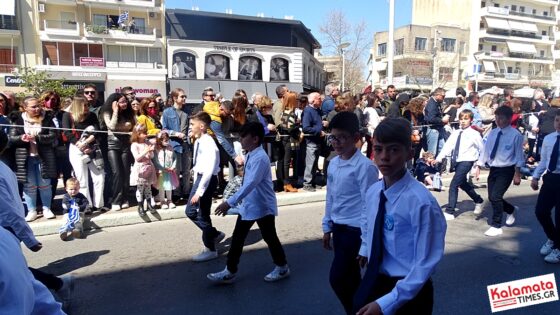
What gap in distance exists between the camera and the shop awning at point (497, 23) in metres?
60.7

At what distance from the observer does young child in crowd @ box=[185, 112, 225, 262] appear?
462 cm

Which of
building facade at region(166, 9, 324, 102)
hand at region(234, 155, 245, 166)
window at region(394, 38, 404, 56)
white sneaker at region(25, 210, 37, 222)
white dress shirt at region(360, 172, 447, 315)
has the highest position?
window at region(394, 38, 404, 56)

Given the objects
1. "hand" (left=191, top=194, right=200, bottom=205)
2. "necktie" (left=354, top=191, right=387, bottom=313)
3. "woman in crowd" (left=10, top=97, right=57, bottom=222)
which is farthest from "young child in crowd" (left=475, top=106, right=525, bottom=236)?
"woman in crowd" (left=10, top=97, right=57, bottom=222)

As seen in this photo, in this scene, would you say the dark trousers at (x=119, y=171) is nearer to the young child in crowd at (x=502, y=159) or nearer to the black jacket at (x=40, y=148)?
the black jacket at (x=40, y=148)

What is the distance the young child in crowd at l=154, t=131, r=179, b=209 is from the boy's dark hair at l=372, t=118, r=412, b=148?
197 inches

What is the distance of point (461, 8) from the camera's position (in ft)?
207

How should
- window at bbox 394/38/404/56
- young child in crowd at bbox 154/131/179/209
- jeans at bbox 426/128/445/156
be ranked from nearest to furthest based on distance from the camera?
1. young child in crowd at bbox 154/131/179/209
2. jeans at bbox 426/128/445/156
3. window at bbox 394/38/404/56

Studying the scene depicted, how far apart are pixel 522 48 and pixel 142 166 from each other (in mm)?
70849

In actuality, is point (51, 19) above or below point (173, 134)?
above

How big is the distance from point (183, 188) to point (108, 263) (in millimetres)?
2545

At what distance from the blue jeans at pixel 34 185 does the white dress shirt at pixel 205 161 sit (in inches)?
118

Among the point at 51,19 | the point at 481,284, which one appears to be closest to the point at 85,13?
the point at 51,19

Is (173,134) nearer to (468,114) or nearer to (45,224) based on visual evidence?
(45,224)

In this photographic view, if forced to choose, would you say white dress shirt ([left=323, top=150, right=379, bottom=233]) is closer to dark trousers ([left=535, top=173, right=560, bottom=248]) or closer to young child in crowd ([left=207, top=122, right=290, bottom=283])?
young child in crowd ([left=207, top=122, right=290, bottom=283])
